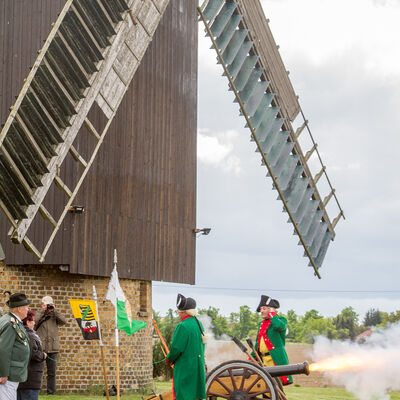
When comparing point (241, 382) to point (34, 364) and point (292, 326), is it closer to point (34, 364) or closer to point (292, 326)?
point (34, 364)

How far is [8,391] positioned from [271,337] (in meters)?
5.69

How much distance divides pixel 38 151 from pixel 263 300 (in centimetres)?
474

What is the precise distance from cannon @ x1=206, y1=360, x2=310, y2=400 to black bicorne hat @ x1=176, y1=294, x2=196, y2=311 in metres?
1.93

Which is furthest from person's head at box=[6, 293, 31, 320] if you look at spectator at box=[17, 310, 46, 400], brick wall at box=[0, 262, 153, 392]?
brick wall at box=[0, 262, 153, 392]

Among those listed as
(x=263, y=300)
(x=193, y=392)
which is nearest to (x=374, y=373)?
(x=263, y=300)

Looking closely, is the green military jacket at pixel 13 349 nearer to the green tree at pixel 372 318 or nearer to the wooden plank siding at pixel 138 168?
the wooden plank siding at pixel 138 168

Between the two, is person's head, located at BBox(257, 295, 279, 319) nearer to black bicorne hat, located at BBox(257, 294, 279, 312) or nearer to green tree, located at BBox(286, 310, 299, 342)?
black bicorne hat, located at BBox(257, 294, 279, 312)

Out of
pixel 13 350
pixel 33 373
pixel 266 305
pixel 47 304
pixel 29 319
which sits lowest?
pixel 33 373

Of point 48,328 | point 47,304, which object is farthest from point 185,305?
point 48,328

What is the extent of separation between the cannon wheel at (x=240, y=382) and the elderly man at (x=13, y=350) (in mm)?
3412

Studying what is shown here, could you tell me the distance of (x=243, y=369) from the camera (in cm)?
1277

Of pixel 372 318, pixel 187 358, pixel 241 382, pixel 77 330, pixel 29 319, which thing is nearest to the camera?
pixel 187 358

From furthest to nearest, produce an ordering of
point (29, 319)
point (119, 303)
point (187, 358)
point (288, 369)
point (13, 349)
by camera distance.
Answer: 1. point (119, 303)
2. point (288, 369)
3. point (29, 319)
4. point (187, 358)
5. point (13, 349)

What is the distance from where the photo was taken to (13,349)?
10.1 m
